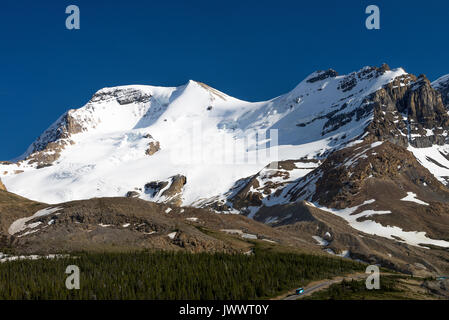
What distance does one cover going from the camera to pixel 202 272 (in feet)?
338

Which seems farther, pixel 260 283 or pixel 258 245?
pixel 258 245

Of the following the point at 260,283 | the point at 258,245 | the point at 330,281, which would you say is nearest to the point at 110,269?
the point at 260,283

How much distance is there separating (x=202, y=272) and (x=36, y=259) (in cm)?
4367

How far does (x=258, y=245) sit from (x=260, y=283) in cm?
5351
